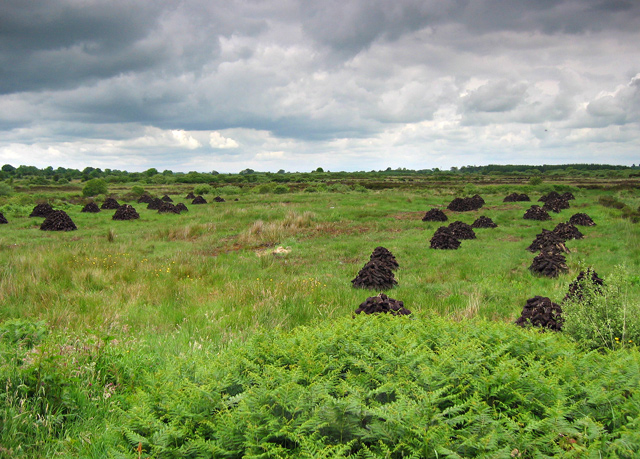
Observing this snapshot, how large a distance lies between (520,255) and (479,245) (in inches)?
96.1

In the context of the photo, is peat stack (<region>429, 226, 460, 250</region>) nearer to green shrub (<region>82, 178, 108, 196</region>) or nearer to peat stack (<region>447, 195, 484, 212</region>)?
peat stack (<region>447, 195, 484, 212</region>)

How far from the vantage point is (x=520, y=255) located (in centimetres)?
1364

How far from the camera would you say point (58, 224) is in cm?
2016

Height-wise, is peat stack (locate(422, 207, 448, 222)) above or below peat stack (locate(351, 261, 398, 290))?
above

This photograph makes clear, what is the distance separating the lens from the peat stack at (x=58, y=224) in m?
20.0

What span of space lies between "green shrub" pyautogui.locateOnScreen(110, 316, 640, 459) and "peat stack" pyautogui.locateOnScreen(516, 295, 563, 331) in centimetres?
217

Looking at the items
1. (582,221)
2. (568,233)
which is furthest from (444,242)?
(582,221)

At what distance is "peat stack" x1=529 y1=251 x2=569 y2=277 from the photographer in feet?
35.0

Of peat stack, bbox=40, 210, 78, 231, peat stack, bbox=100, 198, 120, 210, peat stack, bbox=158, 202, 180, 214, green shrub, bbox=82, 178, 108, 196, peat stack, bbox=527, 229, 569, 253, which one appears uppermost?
A: green shrub, bbox=82, 178, 108, 196

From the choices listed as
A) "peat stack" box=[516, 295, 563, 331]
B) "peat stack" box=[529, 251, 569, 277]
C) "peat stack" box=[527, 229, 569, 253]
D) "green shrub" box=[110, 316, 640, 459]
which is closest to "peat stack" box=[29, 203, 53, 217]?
"green shrub" box=[110, 316, 640, 459]

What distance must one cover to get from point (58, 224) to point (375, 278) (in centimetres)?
1923

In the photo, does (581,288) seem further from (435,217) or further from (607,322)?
(435,217)

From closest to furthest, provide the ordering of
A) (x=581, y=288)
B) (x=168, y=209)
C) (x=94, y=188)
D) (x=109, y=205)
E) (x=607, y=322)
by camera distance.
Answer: (x=607, y=322)
(x=581, y=288)
(x=168, y=209)
(x=109, y=205)
(x=94, y=188)

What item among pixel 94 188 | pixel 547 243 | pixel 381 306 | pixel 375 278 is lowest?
pixel 375 278
